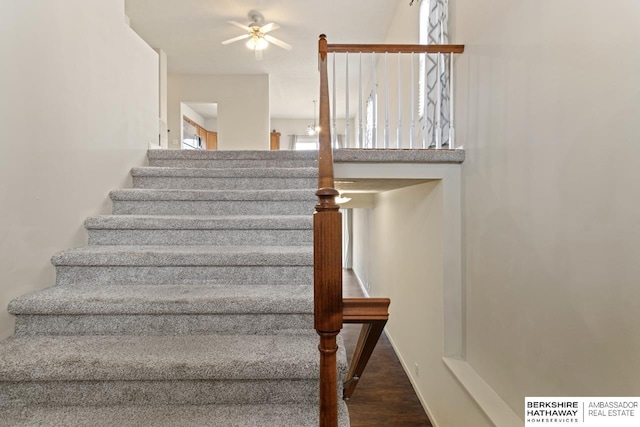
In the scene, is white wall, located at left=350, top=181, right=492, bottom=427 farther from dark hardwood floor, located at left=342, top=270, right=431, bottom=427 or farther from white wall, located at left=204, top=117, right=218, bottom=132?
white wall, located at left=204, top=117, right=218, bottom=132

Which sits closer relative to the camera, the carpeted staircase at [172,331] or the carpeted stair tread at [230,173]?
→ the carpeted staircase at [172,331]

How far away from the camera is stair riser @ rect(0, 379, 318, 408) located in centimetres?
125

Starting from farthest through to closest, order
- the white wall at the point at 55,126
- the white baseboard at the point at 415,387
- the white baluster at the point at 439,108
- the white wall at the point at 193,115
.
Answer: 1. the white wall at the point at 193,115
2. the white baseboard at the point at 415,387
3. the white baluster at the point at 439,108
4. the white wall at the point at 55,126

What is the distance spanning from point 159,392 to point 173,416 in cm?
12

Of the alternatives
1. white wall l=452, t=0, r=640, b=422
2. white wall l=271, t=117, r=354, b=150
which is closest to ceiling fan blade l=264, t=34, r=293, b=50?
white wall l=452, t=0, r=640, b=422

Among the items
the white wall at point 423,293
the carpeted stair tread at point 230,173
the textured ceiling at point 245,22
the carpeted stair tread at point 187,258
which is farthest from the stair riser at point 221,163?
the textured ceiling at point 245,22

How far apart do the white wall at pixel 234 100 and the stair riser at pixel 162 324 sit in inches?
213

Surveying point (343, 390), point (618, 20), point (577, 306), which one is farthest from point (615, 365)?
point (618, 20)

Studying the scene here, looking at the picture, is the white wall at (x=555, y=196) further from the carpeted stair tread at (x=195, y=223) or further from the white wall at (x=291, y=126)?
the white wall at (x=291, y=126)

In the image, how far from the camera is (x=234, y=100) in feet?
21.9

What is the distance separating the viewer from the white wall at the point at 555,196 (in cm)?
108

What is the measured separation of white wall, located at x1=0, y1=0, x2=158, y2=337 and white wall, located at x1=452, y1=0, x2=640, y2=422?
7.66 ft

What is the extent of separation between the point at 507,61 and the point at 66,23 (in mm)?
2415

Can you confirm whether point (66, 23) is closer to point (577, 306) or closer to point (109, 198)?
point (109, 198)
